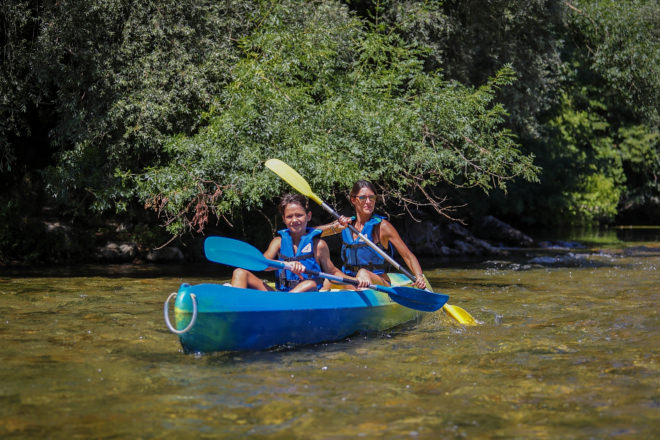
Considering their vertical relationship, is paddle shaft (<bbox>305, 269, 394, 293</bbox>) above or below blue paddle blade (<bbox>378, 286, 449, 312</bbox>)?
above

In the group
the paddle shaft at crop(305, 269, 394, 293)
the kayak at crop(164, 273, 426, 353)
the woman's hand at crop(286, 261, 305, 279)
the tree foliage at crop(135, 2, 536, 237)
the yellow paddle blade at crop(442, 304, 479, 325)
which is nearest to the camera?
the kayak at crop(164, 273, 426, 353)

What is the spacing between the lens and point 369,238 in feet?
22.5

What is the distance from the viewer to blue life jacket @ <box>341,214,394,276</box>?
→ 22.4ft

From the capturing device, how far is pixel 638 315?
708 centimetres

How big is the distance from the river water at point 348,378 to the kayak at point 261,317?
0.37 ft

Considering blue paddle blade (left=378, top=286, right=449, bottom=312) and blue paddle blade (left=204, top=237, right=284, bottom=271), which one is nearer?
blue paddle blade (left=204, top=237, right=284, bottom=271)

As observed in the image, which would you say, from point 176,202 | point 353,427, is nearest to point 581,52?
point 176,202

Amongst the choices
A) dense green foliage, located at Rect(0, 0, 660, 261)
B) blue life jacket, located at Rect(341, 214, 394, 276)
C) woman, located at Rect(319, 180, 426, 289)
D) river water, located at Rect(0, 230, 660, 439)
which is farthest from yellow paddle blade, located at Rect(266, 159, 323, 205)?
dense green foliage, located at Rect(0, 0, 660, 261)

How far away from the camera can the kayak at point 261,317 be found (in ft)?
15.9

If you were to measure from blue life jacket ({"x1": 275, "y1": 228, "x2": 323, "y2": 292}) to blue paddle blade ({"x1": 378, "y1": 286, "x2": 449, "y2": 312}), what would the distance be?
0.61 meters

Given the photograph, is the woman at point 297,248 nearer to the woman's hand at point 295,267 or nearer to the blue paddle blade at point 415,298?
the woman's hand at point 295,267

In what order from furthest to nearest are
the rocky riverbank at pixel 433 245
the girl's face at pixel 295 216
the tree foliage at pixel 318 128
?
1. the rocky riverbank at pixel 433 245
2. the tree foliage at pixel 318 128
3. the girl's face at pixel 295 216

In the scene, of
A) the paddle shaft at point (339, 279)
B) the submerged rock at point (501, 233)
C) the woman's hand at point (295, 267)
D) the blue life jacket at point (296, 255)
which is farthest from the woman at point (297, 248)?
the submerged rock at point (501, 233)

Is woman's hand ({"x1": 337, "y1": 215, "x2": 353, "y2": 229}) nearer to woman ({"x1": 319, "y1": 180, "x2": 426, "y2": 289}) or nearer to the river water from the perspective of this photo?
woman ({"x1": 319, "y1": 180, "x2": 426, "y2": 289})
